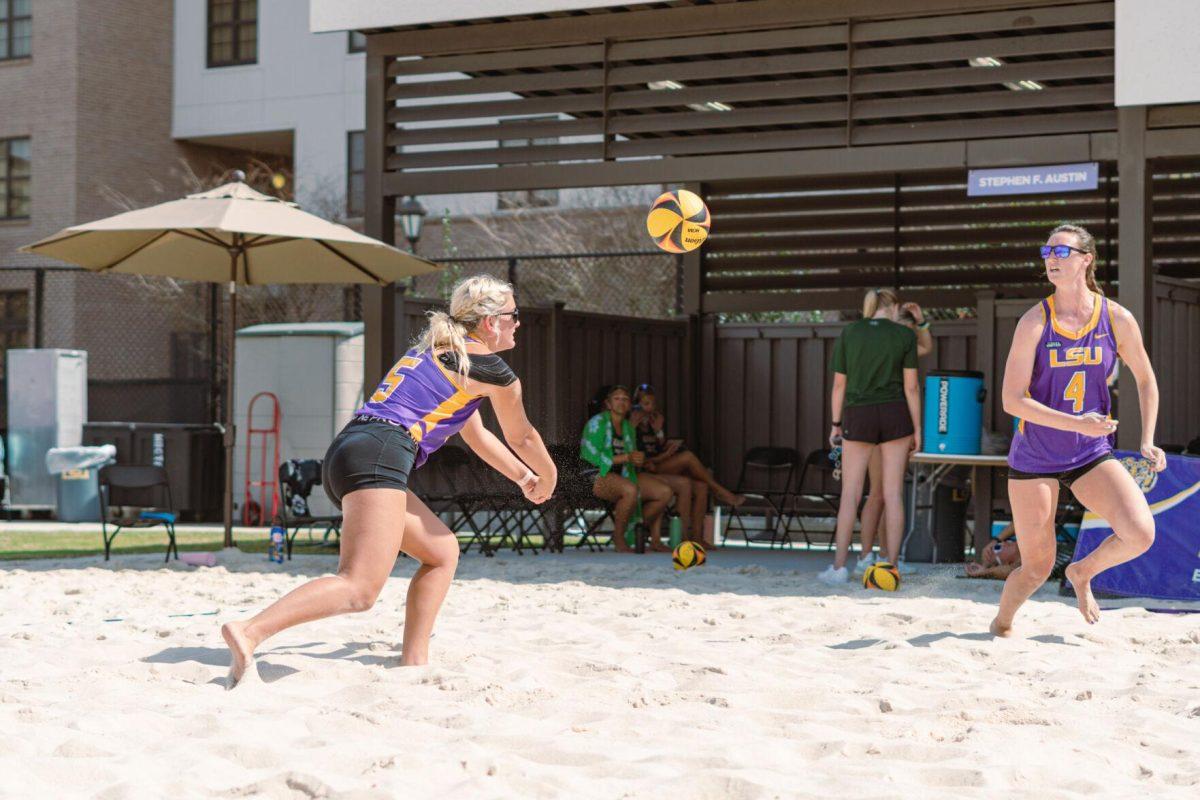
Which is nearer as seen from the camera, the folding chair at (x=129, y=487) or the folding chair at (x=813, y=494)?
the folding chair at (x=129, y=487)

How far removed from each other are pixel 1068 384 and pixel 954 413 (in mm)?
3423

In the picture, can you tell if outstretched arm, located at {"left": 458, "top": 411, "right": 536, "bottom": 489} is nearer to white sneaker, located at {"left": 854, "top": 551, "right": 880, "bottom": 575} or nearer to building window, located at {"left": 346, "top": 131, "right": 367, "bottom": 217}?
white sneaker, located at {"left": 854, "top": 551, "right": 880, "bottom": 575}

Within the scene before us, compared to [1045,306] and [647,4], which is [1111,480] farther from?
[647,4]

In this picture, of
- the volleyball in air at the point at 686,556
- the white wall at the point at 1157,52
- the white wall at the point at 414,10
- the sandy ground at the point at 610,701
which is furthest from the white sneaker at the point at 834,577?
the white wall at the point at 414,10

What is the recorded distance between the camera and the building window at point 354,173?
87.7ft

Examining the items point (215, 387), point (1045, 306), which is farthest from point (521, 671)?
point (215, 387)

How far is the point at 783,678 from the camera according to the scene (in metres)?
5.95

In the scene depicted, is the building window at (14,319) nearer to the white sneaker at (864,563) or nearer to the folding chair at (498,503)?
the folding chair at (498,503)

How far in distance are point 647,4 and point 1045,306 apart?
4.80 meters

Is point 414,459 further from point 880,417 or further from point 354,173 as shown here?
point 354,173

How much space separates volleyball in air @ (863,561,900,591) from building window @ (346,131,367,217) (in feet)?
61.4

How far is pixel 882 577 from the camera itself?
9.29 m

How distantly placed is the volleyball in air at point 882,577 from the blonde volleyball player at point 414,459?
3947 mm

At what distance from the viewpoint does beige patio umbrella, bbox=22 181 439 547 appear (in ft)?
34.2
